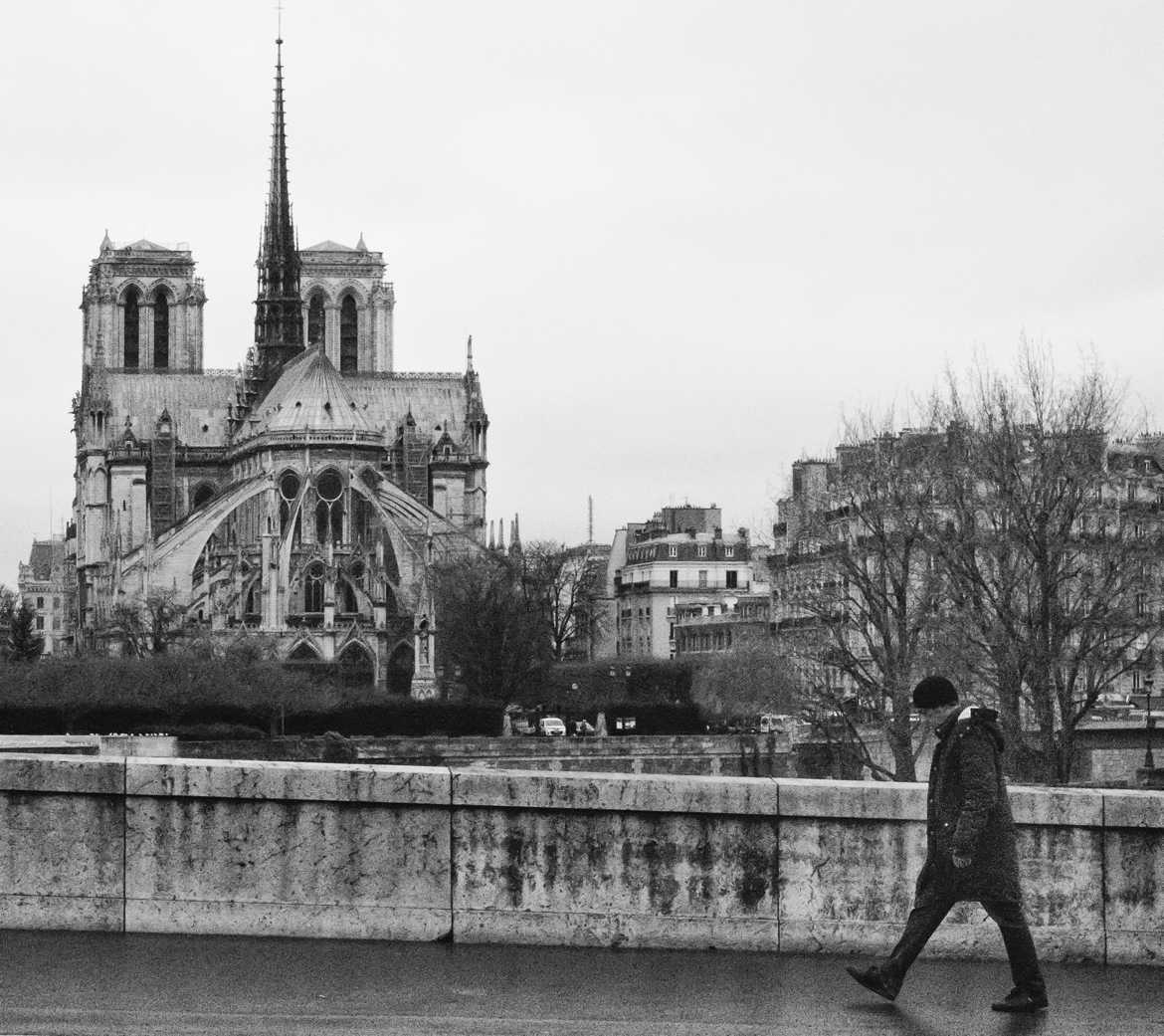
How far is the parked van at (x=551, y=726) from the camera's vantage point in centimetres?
8162

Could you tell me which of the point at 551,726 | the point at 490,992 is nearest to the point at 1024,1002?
the point at 490,992

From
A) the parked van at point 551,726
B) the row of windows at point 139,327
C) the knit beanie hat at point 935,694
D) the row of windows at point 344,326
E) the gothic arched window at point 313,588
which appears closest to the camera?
the knit beanie hat at point 935,694

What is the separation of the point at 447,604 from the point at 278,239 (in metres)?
44.7

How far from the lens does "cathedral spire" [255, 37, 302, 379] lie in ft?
467

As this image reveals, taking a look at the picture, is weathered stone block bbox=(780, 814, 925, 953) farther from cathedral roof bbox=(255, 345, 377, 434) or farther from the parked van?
cathedral roof bbox=(255, 345, 377, 434)

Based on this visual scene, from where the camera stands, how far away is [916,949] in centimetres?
1316

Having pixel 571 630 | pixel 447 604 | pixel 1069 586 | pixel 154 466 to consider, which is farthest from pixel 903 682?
pixel 154 466

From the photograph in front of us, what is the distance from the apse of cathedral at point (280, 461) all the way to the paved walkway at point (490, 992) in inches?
3519

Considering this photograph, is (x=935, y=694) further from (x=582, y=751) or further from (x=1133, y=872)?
(x=582, y=751)

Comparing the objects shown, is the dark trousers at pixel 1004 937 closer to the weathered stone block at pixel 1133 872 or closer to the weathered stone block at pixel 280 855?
the weathered stone block at pixel 1133 872

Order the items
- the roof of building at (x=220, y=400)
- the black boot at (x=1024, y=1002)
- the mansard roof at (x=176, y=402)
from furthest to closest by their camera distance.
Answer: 1. the roof of building at (x=220, y=400)
2. the mansard roof at (x=176, y=402)
3. the black boot at (x=1024, y=1002)

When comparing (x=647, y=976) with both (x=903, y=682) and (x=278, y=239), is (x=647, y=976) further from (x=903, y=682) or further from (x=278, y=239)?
(x=278, y=239)

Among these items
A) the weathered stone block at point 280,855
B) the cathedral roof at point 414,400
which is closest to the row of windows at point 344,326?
the cathedral roof at point 414,400

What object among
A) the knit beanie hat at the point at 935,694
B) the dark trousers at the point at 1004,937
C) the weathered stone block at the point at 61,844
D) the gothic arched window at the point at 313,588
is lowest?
the dark trousers at the point at 1004,937
